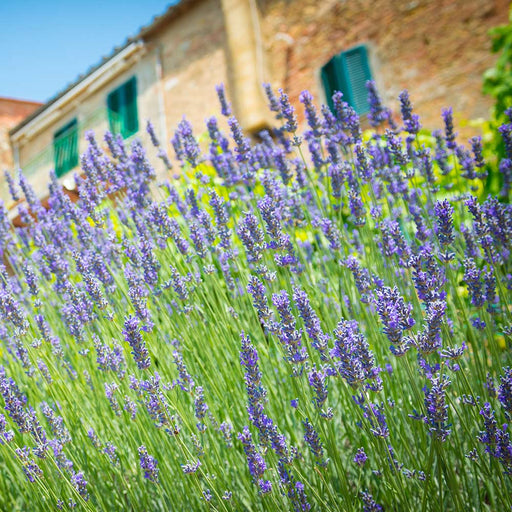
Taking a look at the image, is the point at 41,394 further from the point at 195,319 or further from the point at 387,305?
the point at 387,305

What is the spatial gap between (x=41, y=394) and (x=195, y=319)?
79 centimetres

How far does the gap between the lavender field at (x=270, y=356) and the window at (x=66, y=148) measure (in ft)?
34.7

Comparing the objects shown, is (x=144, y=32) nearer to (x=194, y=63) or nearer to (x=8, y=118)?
(x=194, y=63)

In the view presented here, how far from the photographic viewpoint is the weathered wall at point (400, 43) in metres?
6.86

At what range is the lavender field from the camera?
1371mm

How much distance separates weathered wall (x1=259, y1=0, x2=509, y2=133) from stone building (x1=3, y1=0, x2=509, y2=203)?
1 cm

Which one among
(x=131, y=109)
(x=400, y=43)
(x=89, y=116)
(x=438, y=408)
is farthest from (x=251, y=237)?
(x=89, y=116)

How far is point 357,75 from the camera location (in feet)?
26.4

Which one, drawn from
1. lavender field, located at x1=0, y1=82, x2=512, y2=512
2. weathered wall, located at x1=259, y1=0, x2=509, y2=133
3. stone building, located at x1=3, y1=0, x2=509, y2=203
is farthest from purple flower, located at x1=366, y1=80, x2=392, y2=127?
stone building, located at x1=3, y1=0, x2=509, y2=203

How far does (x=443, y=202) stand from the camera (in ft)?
4.74

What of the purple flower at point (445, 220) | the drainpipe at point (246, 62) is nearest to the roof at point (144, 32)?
the drainpipe at point (246, 62)

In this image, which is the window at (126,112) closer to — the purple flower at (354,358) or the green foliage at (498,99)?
the green foliage at (498,99)

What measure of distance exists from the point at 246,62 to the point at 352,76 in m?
1.91

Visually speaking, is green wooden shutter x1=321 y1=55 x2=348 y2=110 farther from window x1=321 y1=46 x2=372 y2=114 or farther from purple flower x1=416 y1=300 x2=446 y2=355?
purple flower x1=416 y1=300 x2=446 y2=355
